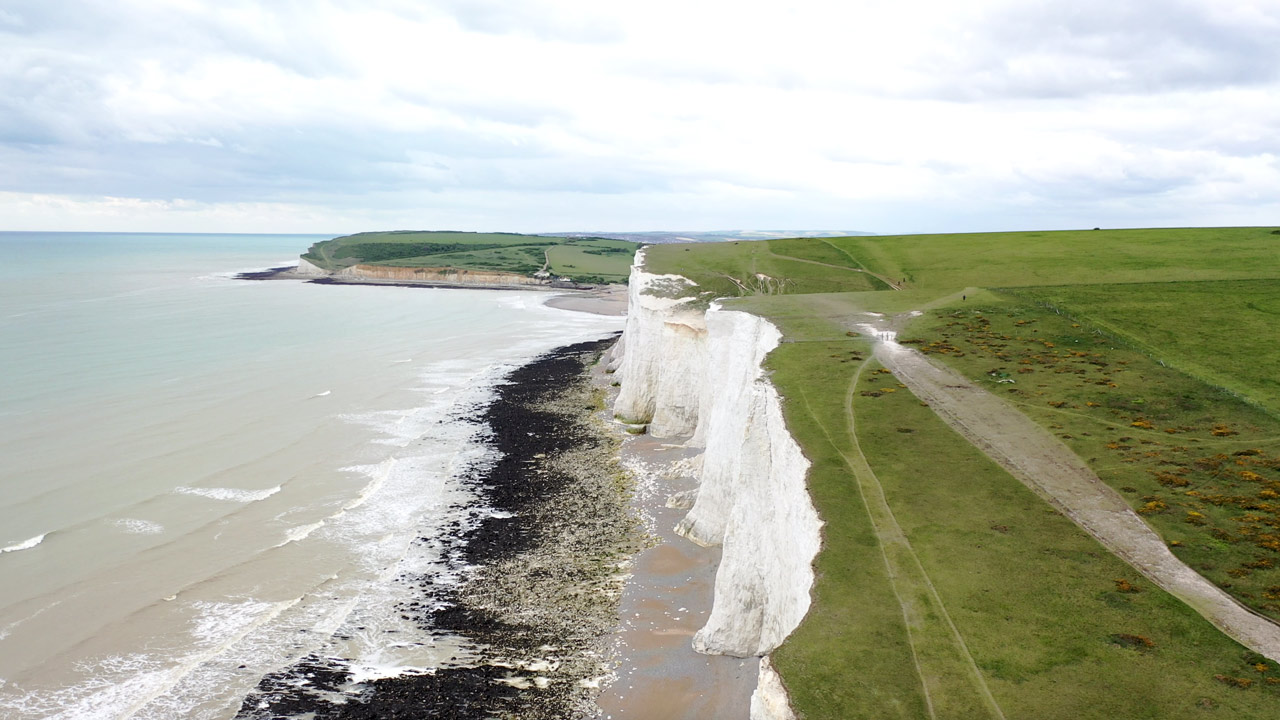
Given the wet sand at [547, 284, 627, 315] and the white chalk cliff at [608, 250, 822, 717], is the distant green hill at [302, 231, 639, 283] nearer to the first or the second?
the wet sand at [547, 284, 627, 315]

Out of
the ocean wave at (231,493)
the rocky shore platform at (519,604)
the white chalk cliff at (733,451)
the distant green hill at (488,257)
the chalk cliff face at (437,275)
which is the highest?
the distant green hill at (488,257)

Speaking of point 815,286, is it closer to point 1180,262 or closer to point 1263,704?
point 1180,262

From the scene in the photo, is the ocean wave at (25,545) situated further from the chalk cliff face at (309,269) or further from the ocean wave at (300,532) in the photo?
the chalk cliff face at (309,269)

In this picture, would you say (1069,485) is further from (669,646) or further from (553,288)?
(553,288)

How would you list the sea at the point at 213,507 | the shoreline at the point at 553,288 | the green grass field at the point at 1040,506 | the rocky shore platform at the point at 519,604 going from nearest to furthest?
the green grass field at the point at 1040,506 < the rocky shore platform at the point at 519,604 < the sea at the point at 213,507 < the shoreline at the point at 553,288

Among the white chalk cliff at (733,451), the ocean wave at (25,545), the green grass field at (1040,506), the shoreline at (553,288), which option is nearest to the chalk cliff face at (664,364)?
the white chalk cliff at (733,451)

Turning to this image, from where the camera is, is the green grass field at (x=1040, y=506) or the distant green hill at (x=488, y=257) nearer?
the green grass field at (x=1040, y=506)

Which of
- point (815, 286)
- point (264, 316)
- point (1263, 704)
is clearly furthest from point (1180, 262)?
point (264, 316)

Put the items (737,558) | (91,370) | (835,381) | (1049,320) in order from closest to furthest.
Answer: (737,558) → (835,381) → (1049,320) → (91,370)
